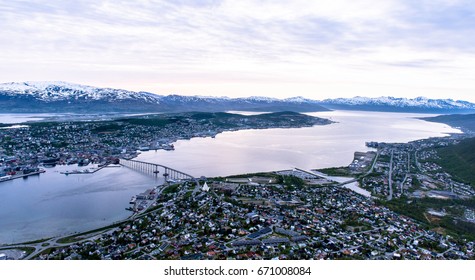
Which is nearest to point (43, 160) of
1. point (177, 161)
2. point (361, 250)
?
point (177, 161)

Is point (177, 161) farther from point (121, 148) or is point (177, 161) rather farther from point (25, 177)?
point (25, 177)

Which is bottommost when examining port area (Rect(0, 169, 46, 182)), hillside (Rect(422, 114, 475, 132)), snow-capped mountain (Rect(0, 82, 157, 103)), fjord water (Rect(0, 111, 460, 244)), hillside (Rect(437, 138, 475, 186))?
port area (Rect(0, 169, 46, 182))

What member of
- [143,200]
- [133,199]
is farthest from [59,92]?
[143,200]

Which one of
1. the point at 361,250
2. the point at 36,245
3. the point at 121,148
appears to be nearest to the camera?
the point at 361,250

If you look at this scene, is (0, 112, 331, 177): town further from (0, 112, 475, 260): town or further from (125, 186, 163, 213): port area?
(125, 186, 163, 213): port area

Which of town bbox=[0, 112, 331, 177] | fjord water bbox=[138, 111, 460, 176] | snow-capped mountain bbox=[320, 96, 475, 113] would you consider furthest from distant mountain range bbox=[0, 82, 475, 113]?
fjord water bbox=[138, 111, 460, 176]

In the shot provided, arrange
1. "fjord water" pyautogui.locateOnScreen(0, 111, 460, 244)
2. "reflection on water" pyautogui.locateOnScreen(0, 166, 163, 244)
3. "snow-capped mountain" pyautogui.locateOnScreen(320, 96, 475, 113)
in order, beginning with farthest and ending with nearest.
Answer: "snow-capped mountain" pyautogui.locateOnScreen(320, 96, 475, 113)
"fjord water" pyautogui.locateOnScreen(0, 111, 460, 244)
"reflection on water" pyautogui.locateOnScreen(0, 166, 163, 244)
